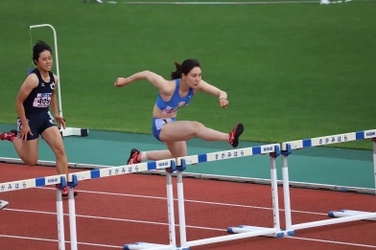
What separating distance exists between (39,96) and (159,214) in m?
1.90

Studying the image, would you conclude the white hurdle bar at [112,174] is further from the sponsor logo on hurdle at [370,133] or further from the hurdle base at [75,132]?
the hurdle base at [75,132]

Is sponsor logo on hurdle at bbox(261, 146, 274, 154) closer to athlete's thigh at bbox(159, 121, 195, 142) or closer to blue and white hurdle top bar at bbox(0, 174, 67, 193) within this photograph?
athlete's thigh at bbox(159, 121, 195, 142)

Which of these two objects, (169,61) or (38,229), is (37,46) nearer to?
(38,229)

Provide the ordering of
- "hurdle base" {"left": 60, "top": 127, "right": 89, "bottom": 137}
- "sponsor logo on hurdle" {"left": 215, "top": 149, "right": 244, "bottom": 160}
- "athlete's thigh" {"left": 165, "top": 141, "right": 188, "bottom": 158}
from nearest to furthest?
1. "sponsor logo on hurdle" {"left": 215, "top": 149, "right": 244, "bottom": 160}
2. "athlete's thigh" {"left": 165, "top": 141, "right": 188, "bottom": 158}
3. "hurdle base" {"left": 60, "top": 127, "right": 89, "bottom": 137}

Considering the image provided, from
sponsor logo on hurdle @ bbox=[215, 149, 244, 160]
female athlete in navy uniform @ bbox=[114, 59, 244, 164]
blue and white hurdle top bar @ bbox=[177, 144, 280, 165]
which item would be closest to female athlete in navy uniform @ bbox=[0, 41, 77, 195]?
female athlete in navy uniform @ bbox=[114, 59, 244, 164]

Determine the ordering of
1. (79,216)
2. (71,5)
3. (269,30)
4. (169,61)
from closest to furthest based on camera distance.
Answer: (79,216), (169,61), (269,30), (71,5)

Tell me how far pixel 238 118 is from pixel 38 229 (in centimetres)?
697

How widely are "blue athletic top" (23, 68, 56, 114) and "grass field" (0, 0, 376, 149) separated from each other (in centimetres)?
475

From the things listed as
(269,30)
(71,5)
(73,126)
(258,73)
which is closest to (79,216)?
(73,126)

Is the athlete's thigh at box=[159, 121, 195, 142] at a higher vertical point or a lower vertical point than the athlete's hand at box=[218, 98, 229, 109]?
lower

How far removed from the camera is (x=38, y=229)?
1034cm

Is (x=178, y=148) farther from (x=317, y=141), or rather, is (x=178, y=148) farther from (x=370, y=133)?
(x=370, y=133)

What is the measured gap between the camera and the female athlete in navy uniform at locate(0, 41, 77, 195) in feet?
35.1

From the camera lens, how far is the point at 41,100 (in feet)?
35.9
